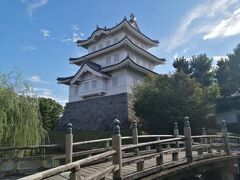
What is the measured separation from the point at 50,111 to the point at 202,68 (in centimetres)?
2046

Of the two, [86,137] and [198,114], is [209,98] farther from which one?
[86,137]

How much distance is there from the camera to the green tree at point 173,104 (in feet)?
62.4

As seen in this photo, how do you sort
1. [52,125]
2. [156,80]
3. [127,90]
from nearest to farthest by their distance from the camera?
[156,80], [127,90], [52,125]

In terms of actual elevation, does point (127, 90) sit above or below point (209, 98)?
above

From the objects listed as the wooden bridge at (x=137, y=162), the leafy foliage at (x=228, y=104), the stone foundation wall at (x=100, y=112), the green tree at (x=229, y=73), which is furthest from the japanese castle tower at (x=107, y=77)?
the wooden bridge at (x=137, y=162)

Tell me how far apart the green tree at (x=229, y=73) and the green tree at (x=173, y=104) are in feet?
36.6

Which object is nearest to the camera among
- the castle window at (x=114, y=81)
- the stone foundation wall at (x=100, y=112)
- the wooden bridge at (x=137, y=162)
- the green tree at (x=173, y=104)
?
the wooden bridge at (x=137, y=162)

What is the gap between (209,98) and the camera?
20297 millimetres

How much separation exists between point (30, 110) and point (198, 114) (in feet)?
44.9

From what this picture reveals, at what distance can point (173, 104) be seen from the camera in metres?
19.2

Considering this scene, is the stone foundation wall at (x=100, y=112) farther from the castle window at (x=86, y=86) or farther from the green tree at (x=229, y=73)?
the green tree at (x=229, y=73)

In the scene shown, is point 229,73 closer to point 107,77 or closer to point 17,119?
point 107,77

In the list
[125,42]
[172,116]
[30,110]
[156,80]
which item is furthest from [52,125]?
[30,110]

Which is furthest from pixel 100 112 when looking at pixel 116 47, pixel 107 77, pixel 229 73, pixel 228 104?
pixel 229 73
